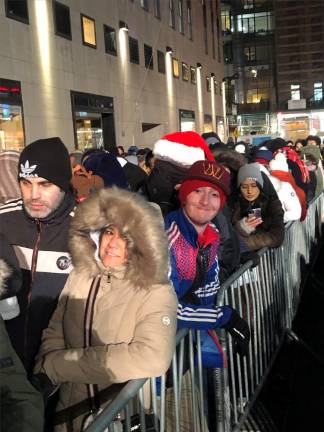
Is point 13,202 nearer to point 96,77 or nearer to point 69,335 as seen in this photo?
point 69,335

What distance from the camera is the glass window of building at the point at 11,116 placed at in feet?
49.5

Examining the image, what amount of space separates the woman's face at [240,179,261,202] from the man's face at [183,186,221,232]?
67.3 inches

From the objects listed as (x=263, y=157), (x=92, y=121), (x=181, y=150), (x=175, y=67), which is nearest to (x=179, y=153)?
(x=181, y=150)

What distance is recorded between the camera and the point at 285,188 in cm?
560

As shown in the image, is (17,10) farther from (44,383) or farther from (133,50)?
(44,383)

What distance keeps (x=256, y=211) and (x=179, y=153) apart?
4.03 ft

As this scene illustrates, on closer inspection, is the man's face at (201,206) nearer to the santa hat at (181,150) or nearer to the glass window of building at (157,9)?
the santa hat at (181,150)

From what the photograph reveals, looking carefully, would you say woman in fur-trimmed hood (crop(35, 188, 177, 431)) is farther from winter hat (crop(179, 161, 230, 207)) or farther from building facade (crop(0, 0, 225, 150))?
building facade (crop(0, 0, 225, 150))

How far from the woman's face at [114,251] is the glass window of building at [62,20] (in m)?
18.0

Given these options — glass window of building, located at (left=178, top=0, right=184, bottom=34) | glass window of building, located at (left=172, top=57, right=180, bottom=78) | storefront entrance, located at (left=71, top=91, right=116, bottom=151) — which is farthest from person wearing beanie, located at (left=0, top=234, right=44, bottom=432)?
glass window of building, located at (left=178, top=0, right=184, bottom=34)

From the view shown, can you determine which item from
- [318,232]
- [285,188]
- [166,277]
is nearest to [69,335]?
[166,277]

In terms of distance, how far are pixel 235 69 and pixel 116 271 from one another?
225 ft

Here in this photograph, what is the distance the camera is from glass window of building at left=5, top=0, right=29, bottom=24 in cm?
1571

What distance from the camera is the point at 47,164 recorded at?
109 inches
